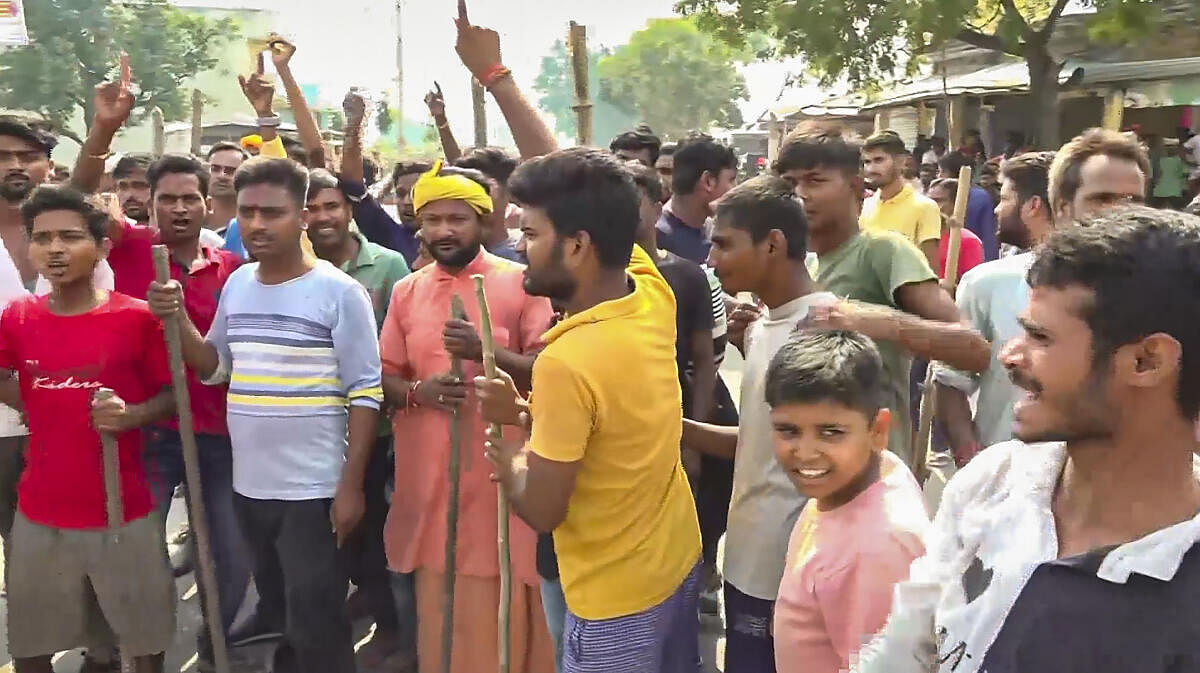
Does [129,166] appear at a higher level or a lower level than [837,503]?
higher

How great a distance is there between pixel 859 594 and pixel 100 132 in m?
3.48

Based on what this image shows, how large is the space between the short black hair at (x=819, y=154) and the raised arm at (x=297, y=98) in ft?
9.56

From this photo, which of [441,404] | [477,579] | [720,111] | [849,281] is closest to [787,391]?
[849,281]

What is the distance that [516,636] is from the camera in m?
3.40

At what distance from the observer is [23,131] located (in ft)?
13.2

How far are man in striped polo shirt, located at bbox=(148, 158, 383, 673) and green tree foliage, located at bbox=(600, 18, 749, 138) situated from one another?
2944 inches

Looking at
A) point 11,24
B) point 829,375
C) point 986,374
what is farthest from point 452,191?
point 11,24

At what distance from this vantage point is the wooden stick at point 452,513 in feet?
10.2

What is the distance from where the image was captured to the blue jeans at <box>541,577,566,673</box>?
116 inches

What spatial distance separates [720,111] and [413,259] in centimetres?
7499

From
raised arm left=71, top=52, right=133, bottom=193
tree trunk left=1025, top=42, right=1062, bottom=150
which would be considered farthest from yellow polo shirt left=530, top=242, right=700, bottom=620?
tree trunk left=1025, top=42, right=1062, bottom=150

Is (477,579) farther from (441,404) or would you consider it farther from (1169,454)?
(1169,454)

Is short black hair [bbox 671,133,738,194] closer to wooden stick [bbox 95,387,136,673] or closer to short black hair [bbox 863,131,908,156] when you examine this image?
short black hair [bbox 863,131,908,156]

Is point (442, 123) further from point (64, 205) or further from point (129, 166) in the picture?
point (64, 205)
